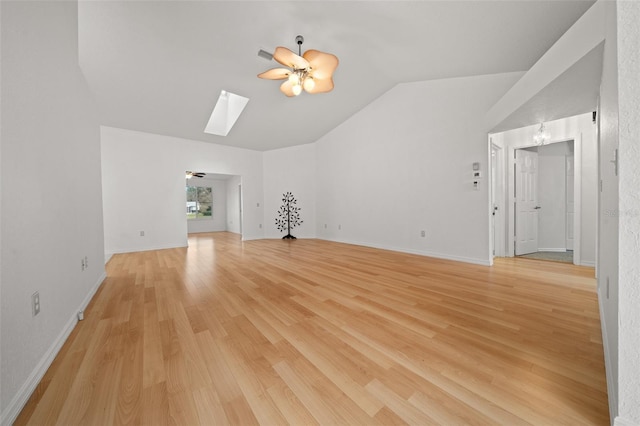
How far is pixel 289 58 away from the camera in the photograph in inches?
110

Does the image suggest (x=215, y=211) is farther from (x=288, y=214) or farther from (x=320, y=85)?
(x=320, y=85)

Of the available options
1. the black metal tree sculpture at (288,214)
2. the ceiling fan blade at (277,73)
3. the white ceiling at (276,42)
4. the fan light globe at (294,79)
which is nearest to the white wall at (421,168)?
the white ceiling at (276,42)

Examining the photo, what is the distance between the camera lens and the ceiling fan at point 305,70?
9.11ft

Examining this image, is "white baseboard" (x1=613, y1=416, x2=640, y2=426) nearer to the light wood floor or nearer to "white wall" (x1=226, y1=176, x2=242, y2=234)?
the light wood floor

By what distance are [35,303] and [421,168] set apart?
516 cm

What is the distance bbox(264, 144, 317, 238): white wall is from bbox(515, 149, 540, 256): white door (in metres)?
5.05

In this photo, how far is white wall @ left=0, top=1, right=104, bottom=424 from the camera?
3.92ft

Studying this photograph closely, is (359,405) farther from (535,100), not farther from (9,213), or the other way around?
(535,100)

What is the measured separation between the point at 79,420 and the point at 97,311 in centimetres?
160

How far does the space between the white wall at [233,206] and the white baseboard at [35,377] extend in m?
7.64

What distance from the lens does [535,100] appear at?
2.58m

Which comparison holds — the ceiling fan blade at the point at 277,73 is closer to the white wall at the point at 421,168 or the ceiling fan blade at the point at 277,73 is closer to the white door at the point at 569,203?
the white wall at the point at 421,168

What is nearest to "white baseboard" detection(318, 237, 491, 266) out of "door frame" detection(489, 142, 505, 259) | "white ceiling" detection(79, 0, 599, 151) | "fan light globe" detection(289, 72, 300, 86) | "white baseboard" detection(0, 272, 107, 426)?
"door frame" detection(489, 142, 505, 259)

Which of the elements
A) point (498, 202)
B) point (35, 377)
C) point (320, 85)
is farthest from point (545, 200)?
point (35, 377)
